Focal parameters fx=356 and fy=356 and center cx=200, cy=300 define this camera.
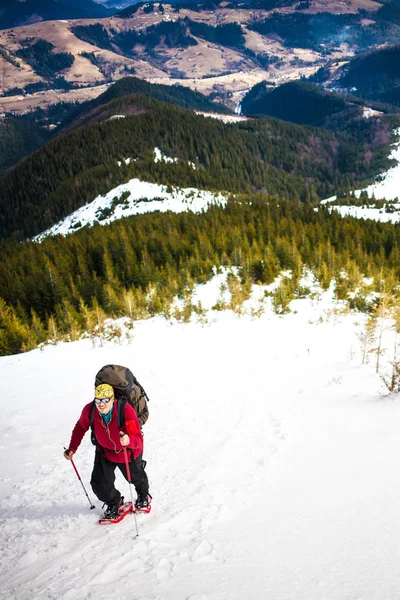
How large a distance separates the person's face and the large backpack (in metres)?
0.13

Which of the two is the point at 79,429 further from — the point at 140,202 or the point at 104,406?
the point at 140,202

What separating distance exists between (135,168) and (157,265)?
282ft

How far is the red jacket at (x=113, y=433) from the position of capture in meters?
5.46

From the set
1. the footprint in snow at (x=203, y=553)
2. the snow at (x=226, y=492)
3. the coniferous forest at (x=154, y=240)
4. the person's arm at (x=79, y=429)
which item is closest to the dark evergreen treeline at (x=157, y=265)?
the coniferous forest at (x=154, y=240)

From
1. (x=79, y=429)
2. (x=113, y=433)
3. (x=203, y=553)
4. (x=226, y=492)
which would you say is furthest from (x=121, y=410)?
(x=226, y=492)

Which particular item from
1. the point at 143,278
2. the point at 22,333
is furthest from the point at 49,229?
the point at 22,333

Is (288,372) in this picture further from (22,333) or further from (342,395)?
(22,333)

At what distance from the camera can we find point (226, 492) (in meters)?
6.32

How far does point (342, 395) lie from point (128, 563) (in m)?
7.28

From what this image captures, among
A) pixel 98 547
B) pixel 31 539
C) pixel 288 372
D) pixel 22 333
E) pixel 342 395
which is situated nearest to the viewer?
pixel 98 547

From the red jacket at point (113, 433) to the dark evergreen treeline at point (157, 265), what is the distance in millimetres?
15555

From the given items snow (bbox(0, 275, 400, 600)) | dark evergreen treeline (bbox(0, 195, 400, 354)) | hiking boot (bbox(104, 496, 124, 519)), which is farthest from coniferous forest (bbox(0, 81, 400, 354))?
hiking boot (bbox(104, 496, 124, 519))

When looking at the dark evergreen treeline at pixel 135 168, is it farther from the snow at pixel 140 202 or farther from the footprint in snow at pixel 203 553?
the footprint in snow at pixel 203 553

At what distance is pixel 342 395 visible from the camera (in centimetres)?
1004
